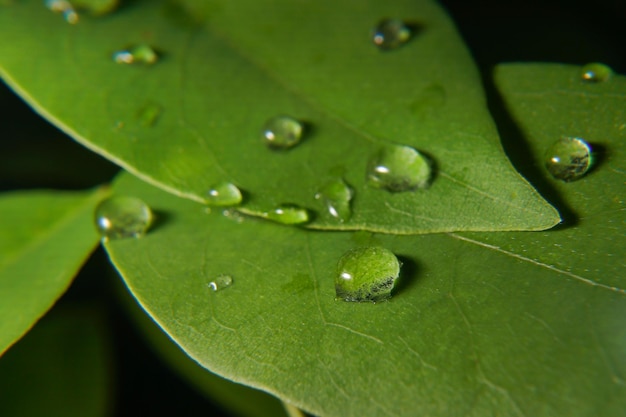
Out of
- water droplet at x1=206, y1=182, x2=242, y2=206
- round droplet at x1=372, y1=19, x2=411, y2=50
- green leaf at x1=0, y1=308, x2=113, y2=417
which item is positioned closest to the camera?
water droplet at x1=206, y1=182, x2=242, y2=206

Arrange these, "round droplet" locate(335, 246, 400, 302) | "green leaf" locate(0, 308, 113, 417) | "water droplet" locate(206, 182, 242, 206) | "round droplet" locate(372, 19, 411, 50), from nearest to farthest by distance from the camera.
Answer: "round droplet" locate(335, 246, 400, 302)
"water droplet" locate(206, 182, 242, 206)
"round droplet" locate(372, 19, 411, 50)
"green leaf" locate(0, 308, 113, 417)

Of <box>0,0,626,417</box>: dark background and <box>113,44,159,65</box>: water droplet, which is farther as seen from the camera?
<box>0,0,626,417</box>: dark background

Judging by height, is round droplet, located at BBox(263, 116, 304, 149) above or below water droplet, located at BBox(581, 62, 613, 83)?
below

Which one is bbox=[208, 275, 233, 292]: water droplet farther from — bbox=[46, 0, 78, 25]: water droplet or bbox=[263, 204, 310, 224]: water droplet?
bbox=[46, 0, 78, 25]: water droplet

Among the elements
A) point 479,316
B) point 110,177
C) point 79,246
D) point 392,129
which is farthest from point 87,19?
point 479,316

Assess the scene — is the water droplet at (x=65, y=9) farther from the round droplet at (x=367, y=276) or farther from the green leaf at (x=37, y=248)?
the round droplet at (x=367, y=276)

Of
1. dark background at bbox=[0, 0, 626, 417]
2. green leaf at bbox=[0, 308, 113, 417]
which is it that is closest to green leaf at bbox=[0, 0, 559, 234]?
dark background at bbox=[0, 0, 626, 417]

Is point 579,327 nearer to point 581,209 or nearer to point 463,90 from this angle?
point 581,209
